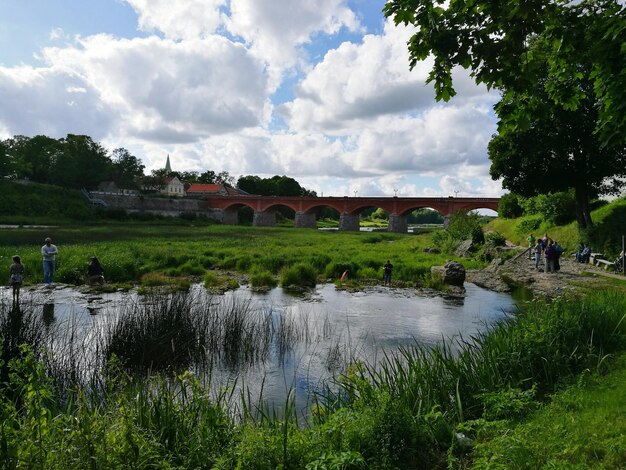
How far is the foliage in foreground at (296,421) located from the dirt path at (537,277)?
1155cm

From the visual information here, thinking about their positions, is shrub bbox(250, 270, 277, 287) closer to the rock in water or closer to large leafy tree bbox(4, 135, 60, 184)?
the rock in water

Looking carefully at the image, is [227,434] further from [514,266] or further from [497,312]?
[514,266]

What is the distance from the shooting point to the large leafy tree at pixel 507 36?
18.0ft

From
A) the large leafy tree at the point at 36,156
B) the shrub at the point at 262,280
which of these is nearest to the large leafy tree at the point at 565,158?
the shrub at the point at 262,280

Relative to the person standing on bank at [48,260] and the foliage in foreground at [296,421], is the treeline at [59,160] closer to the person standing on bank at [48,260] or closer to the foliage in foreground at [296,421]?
the person standing on bank at [48,260]

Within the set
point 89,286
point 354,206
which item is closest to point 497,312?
point 89,286

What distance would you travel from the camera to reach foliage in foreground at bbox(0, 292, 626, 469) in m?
5.03

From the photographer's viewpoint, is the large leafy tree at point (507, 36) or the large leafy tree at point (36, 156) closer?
the large leafy tree at point (507, 36)

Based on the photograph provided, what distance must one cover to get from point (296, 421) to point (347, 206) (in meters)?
86.1

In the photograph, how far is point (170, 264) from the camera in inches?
1138

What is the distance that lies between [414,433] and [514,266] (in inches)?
1072

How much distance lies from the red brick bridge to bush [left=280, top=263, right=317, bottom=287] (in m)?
53.6

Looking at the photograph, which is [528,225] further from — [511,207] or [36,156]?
[36,156]

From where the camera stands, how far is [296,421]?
6.44 meters
